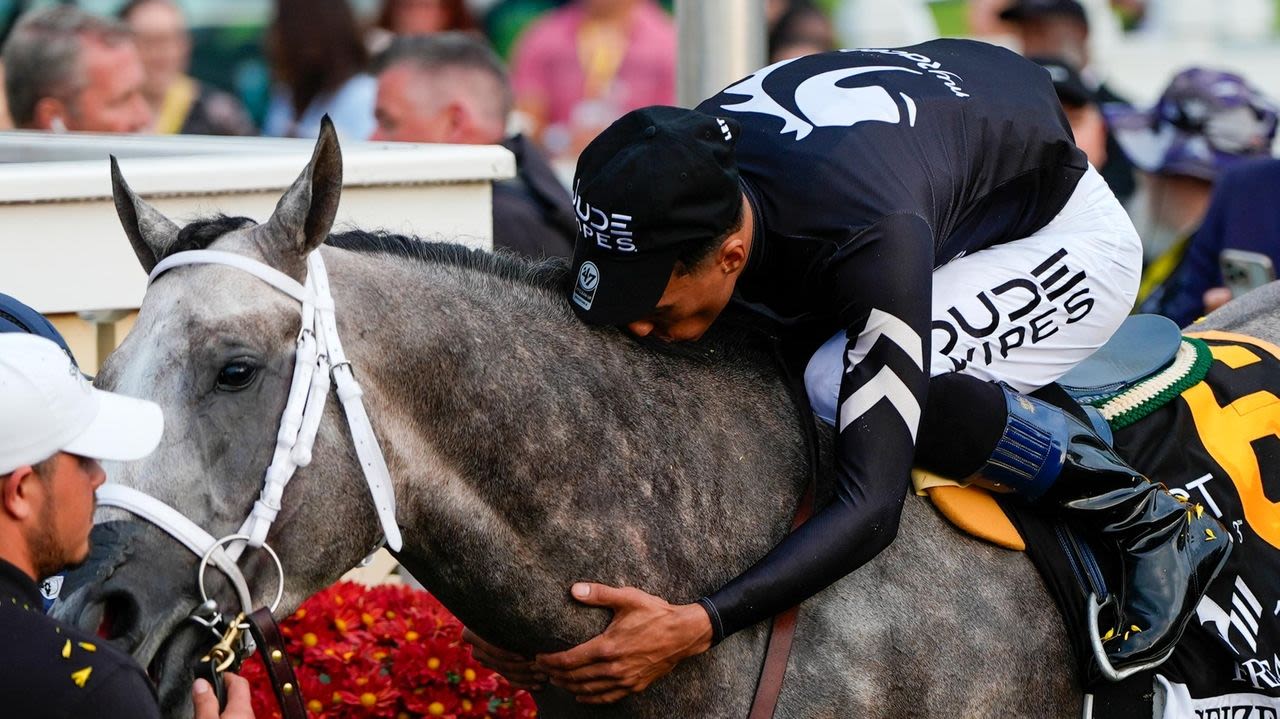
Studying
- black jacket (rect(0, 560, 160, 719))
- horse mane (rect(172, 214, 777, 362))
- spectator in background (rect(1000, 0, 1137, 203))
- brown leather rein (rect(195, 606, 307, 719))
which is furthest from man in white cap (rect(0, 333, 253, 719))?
spectator in background (rect(1000, 0, 1137, 203))

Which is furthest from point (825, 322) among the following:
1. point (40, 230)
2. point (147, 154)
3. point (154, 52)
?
point (154, 52)

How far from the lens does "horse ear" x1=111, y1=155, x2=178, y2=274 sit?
9.21 feet

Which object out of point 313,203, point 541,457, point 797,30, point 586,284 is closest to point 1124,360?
point 586,284

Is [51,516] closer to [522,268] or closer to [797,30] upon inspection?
[522,268]

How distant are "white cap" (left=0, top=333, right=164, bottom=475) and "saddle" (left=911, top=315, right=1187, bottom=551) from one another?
156cm

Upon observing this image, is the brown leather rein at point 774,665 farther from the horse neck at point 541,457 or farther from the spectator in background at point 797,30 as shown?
the spectator in background at point 797,30

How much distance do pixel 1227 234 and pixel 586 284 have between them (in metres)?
3.54

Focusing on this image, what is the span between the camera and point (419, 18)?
10227 mm

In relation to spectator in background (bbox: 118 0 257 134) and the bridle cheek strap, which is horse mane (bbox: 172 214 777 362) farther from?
spectator in background (bbox: 118 0 257 134)

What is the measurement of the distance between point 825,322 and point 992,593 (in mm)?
628

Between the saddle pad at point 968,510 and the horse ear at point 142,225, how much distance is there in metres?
1.50

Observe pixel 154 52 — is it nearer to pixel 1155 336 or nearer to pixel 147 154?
pixel 147 154

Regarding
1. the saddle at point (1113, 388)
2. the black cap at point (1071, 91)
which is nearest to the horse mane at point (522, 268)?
the saddle at point (1113, 388)

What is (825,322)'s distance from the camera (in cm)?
317
